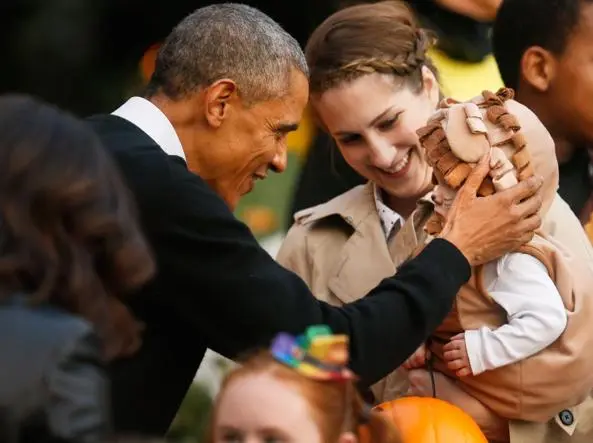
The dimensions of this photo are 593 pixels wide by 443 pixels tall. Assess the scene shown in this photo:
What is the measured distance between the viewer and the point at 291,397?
3.35 meters

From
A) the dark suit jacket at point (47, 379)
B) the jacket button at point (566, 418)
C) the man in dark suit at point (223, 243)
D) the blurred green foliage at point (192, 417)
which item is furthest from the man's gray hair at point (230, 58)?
the blurred green foliage at point (192, 417)

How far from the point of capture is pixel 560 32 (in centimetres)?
504

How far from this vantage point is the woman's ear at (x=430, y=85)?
4.78 meters

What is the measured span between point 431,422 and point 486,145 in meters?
0.69

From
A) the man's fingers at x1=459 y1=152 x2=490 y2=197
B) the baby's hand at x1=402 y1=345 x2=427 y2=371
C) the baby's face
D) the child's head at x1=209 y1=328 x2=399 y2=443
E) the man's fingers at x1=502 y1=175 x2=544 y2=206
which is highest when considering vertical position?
the child's head at x1=209 y1=328 x2=399 y2=443

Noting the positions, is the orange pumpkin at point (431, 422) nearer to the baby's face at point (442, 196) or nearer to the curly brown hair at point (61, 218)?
the baby's face at point (442, 196)

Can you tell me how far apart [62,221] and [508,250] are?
64.1 inches

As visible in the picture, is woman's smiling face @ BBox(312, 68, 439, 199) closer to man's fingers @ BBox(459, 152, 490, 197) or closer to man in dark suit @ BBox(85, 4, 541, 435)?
man in dark suit @ BBox(85, 4, 541, 435)

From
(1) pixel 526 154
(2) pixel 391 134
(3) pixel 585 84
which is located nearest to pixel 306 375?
(1) pixel 526 154

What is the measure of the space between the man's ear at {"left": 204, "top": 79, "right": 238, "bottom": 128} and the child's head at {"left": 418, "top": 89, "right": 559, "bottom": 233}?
491 millimetres

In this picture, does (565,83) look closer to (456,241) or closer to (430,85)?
(430,85)

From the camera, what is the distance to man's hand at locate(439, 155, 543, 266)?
161 inches

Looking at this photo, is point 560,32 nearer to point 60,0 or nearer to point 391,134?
point 391,134

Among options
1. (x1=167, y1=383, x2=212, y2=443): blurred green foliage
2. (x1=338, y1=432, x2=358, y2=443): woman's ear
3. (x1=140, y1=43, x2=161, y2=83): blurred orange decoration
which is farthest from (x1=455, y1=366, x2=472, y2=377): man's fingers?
(x1=140, y1=43, x2=161, y2=83): blurred orange decoration
